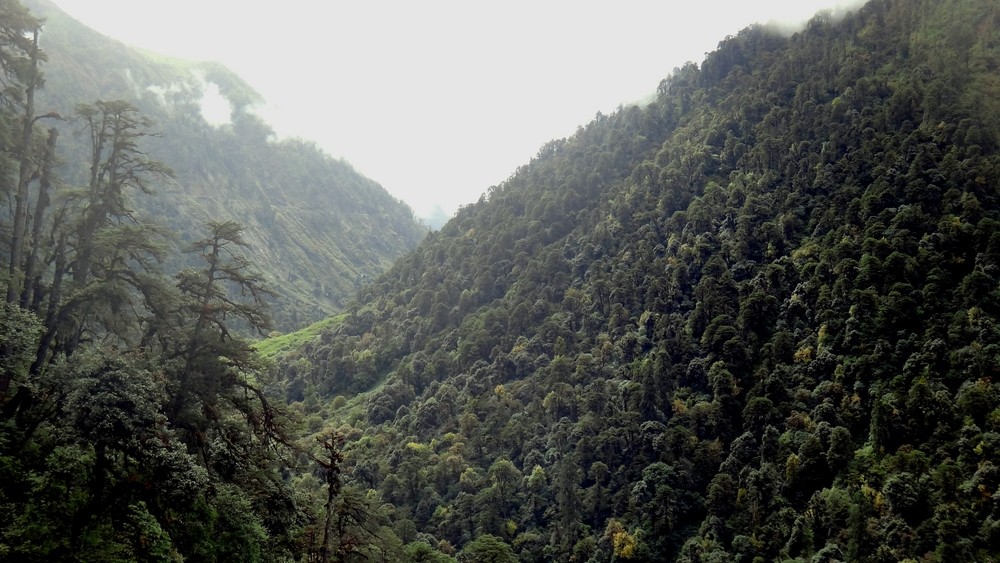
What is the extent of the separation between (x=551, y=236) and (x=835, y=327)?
104 metres

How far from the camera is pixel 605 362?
132 meters

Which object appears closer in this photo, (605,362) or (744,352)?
(744,352)

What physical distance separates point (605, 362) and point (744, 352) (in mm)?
32647

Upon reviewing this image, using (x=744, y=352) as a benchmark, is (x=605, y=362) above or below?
above

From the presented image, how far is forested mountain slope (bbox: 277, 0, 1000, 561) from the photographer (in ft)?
244

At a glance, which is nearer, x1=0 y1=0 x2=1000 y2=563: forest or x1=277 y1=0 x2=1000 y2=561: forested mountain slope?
x1=0 y1=0 x2=1000 y2=563: forest

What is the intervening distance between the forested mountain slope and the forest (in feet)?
1.86

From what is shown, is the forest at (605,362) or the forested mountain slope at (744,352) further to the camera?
the forested mountain slope at (744,352)

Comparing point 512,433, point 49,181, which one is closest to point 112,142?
point 49,181

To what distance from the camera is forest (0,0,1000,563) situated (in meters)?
32.9

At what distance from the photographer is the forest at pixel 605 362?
32938 mm

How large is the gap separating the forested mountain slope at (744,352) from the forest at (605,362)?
0.57 m

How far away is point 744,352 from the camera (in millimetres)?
106875

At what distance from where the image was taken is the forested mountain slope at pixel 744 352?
74.3 meters
